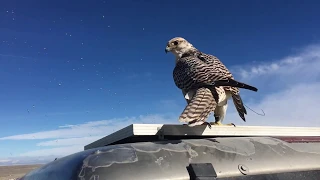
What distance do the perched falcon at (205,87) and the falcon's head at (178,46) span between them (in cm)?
78

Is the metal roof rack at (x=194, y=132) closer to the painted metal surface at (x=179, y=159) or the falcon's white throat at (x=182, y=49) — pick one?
the painted metal surface at (x=179, y=159)

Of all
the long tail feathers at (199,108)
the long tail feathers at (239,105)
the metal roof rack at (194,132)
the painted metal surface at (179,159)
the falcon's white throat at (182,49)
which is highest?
the falcon's white throat at (182,49)

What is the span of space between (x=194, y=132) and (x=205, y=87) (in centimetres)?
134

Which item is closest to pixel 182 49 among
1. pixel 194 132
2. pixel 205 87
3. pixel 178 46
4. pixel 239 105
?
pixel 178 46

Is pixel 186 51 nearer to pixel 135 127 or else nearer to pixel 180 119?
pixel 180 119

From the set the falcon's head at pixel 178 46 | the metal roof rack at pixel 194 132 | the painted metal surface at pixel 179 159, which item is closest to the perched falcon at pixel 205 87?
the metal roof rack at pixel 194 132

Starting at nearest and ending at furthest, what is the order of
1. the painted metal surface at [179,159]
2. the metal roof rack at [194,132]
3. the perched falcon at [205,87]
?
the painted metal surface at [179,159]
the metal roof rack at [194,132]
the perched falcon at [205,87]

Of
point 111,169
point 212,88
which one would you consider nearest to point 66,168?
point 111,169

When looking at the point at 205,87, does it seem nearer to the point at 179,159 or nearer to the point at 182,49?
the point at 179,159

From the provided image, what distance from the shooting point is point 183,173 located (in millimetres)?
2029

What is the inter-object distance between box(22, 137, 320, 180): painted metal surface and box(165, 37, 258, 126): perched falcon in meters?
0.66

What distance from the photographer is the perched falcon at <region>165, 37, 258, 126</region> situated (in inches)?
134

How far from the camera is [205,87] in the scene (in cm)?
410

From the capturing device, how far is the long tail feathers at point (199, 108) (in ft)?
10.3
